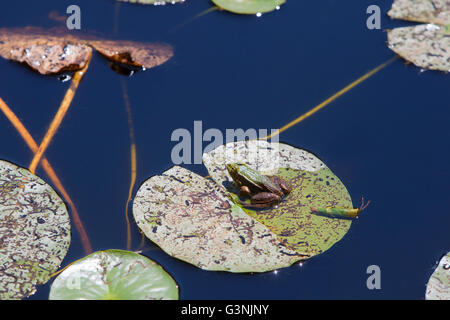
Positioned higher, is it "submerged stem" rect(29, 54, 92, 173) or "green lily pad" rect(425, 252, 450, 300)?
"submerged stem" rect(29, 54, 92, 173)

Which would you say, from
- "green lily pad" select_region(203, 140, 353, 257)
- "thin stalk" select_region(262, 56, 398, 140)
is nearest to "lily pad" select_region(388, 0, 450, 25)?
"thin stalk" select_region(262, 56, 398, 140)

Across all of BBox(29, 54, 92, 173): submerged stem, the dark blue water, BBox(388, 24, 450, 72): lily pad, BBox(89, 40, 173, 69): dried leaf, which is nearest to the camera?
the dark blue water

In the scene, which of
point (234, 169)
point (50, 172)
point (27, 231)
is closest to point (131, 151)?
point (50, 172)

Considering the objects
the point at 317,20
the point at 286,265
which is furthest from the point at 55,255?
the point at 317,20

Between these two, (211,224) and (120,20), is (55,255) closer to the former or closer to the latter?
(211,224)

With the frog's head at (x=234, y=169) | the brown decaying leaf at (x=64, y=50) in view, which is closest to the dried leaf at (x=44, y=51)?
the brown decaying leaf at (x=64, y=50)

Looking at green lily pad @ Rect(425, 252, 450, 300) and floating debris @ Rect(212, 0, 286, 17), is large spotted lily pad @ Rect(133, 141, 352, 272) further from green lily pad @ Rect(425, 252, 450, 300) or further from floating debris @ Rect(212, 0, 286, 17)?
floating debris @ Rect(212, 0, 286, 17)
